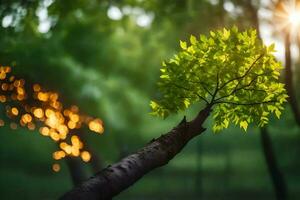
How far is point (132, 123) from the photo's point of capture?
28344 mm

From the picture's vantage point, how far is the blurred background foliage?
21.0 m

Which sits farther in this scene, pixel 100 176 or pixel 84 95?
pixel 84 95

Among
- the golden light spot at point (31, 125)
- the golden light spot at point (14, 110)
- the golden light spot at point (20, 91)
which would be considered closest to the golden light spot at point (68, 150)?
the golden light spot at point (31, 125)

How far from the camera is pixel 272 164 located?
21.0 meters

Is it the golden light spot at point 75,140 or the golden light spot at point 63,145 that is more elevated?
the golden light spot at point 75,140

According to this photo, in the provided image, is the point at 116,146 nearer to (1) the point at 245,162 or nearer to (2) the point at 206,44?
(1) the point at 245,162

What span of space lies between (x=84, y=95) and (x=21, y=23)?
939 centimetres

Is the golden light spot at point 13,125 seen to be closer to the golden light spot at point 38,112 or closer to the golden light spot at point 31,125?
the golden light spot at point 31,125

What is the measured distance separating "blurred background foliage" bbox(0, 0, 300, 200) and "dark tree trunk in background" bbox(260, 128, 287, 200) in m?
3.07

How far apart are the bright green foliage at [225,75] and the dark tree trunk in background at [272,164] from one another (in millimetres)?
15546

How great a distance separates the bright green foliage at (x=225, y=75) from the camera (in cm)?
545

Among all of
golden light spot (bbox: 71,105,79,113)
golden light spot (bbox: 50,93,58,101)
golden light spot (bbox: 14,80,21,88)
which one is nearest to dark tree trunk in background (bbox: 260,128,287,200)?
golden light spot (bbox: 71,105,79,113)

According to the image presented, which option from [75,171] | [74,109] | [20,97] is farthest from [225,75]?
[74,109]

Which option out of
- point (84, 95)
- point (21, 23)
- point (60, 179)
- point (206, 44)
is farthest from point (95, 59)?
point (206, 44)
